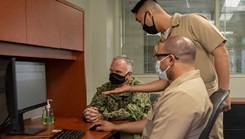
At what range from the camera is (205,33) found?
6.89 ft

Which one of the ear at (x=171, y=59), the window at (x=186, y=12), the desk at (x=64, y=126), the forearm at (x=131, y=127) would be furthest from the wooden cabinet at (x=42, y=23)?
the window at (x=186, y=12)

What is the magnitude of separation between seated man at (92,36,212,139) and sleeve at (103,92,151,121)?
76 cm

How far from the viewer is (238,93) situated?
4.20 meters

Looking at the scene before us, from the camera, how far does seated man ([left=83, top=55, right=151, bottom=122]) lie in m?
2.55

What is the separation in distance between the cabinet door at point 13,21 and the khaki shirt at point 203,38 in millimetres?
1003

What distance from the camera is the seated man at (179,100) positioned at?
4.86 feet

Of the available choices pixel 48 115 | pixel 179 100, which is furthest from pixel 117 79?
pixel 179 100

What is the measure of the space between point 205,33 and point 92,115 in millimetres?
1078

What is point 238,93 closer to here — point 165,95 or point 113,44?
point 113,44

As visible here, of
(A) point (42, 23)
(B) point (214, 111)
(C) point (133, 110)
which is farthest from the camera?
(C) point (133, 110)

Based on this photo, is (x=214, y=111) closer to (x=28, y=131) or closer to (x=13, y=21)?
(x=13, y=21)

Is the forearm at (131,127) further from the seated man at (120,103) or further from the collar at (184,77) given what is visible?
the collar at (184,77)

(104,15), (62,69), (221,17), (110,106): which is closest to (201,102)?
(110,106)

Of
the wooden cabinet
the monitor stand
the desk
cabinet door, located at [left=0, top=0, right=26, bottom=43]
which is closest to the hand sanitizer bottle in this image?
the desk
